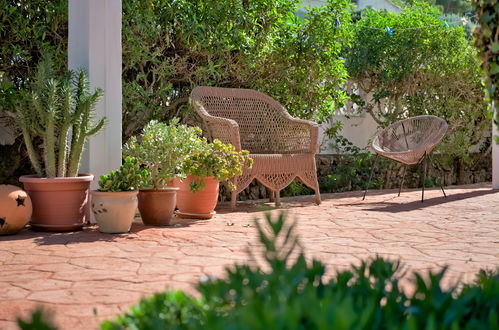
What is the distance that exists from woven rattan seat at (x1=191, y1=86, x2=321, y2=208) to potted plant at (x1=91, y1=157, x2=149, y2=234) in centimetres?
134

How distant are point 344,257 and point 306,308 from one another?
2274 mm

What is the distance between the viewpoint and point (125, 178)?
410cm

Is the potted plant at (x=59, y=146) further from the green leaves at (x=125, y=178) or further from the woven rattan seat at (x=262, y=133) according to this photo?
the woven rattan seat at (x=262, y=133)

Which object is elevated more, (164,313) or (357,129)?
(357,129)

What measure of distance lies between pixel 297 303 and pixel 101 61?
393 centimetres

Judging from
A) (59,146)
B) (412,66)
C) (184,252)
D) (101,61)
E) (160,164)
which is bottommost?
(184,252)

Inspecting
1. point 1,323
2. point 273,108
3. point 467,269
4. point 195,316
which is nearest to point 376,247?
point 467,269

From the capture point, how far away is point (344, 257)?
3.11 m

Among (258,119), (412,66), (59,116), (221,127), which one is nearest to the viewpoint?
(59,116)

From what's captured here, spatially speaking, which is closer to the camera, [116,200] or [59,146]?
[116,200]

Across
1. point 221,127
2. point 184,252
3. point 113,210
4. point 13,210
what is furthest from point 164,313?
point 221,127

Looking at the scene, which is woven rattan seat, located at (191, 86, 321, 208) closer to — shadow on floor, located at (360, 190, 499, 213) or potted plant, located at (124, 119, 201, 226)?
shadow on floor, located at (360, 190, 499, 213)

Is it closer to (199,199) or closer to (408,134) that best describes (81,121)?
(199,199)

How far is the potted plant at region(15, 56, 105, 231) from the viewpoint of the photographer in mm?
4070
